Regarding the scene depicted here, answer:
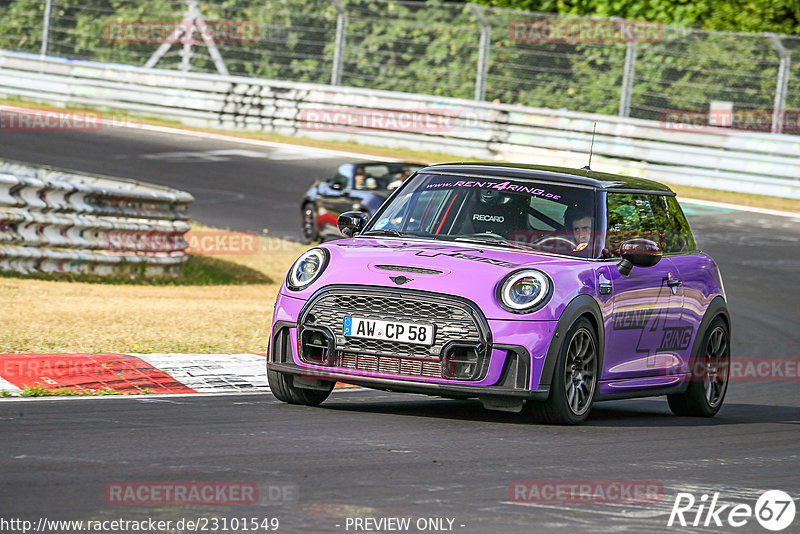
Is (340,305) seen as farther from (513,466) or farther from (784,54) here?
(784,54)

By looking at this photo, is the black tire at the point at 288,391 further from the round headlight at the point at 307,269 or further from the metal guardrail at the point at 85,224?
the metal guardrail at the point at 85,224

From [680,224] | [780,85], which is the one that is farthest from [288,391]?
[780,85]

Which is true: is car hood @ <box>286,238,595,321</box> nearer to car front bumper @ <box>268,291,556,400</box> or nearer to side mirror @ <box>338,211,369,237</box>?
car front bumper @ <box>268,291,556,400</box>

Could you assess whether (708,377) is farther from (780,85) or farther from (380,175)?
(780,85)

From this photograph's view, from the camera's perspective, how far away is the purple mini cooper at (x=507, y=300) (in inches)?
299

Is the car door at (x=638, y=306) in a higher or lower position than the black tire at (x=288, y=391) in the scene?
higher

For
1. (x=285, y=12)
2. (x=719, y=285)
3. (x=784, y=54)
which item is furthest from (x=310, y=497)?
(x=285, y=12)

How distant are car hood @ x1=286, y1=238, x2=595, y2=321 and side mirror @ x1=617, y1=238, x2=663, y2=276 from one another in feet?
0.96

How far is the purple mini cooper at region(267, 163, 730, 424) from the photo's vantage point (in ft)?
24.9

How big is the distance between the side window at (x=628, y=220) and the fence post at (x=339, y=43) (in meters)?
19.2

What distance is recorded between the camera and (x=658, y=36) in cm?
2477

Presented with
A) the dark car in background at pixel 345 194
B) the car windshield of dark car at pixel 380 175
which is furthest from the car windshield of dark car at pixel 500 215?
the car windshield of dark car at pixel 380 175

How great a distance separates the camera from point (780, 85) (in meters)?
23.4

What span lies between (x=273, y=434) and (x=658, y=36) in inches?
753
